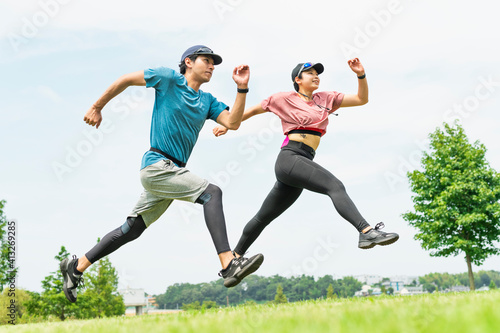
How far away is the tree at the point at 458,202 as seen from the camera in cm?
2297

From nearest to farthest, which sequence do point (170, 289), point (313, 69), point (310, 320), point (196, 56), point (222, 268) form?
point (310, 320) → point (222, 268) → point (196, 56) → point (313, 69) → point (170, 289)

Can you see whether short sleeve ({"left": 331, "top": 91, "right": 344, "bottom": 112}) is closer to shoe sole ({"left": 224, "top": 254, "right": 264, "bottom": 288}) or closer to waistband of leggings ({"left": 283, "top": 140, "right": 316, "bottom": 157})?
waistband of leggings ({"left": 283, "top": 140, "right": 316, "bottom": 157})

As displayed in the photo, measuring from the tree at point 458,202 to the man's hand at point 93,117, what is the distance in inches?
815

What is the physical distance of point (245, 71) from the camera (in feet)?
17.2

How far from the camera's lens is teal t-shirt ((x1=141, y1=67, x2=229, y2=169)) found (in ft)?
17.9

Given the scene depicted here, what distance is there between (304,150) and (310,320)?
3.50m

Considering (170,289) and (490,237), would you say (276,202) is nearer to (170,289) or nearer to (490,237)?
(490,237)

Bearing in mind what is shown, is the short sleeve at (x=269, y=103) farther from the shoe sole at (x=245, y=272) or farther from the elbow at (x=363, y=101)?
the shoe sole at (x=245, y=272)

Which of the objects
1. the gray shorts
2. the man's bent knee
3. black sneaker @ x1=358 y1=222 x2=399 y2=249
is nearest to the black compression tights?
the gray shorts

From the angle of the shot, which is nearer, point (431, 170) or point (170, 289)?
point (431, 170)

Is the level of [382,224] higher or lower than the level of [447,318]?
higher

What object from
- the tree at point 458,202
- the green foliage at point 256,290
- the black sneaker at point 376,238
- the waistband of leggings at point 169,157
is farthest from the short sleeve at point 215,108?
the green foliage at point 256,290

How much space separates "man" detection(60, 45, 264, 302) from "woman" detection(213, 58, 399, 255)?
3.31 ft

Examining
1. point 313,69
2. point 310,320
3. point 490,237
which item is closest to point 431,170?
point 490,237
